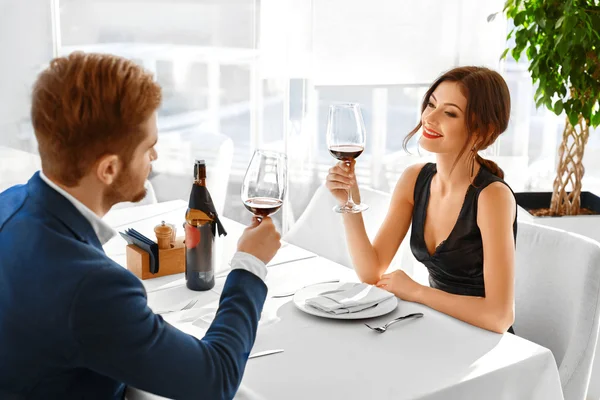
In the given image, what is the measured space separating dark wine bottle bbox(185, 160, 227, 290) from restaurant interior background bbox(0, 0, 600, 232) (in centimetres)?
176

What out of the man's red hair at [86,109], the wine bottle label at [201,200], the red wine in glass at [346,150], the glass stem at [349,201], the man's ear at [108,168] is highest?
the man's red hair at [86,109]

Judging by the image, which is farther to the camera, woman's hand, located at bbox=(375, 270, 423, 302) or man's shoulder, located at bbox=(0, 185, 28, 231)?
woman's hand, located at bbox=(375, 270, 423, 302)

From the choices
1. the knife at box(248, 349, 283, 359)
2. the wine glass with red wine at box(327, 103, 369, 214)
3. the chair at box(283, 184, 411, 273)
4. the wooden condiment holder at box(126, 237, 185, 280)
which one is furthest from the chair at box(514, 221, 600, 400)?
the wooden condiment holder at box(126, 237, 185, 280)

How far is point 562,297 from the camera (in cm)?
189

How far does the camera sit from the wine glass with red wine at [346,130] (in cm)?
182

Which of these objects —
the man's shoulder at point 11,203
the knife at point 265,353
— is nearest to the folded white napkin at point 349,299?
the knife at point 265,353

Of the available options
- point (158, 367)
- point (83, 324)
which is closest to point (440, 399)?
point (158, 367)

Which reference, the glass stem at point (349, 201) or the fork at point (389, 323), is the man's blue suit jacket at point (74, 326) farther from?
the glass stem at point (349, 201)

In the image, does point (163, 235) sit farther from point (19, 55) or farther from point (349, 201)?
point (19, 55)

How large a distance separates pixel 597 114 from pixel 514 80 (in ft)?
5.29

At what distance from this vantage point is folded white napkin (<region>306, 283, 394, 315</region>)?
5.20 ft

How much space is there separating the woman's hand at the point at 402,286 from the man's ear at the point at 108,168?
821mm

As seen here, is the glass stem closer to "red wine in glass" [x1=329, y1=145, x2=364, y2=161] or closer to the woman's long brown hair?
"red wine in glass" [x1=329, y1=145, x2=364, y2=161]

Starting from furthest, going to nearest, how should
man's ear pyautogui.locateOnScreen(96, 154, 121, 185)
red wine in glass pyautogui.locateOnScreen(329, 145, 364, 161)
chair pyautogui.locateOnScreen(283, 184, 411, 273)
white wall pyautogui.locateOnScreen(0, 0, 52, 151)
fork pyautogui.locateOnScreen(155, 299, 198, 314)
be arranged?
white wall pyautogui.locateOnScreen(0, 0, 52, 151) → chair pyautogui.locateOnScreen(283, 184, 411, 273) → red wine in glass pyautogui.locateOnScreen(329, 145, 364, 161) → fork pyautogui.locateOnScreen(155, 299, 198, 314) → man's ear pyautogui.locateOnScreen(96, 154, 121, 185)
